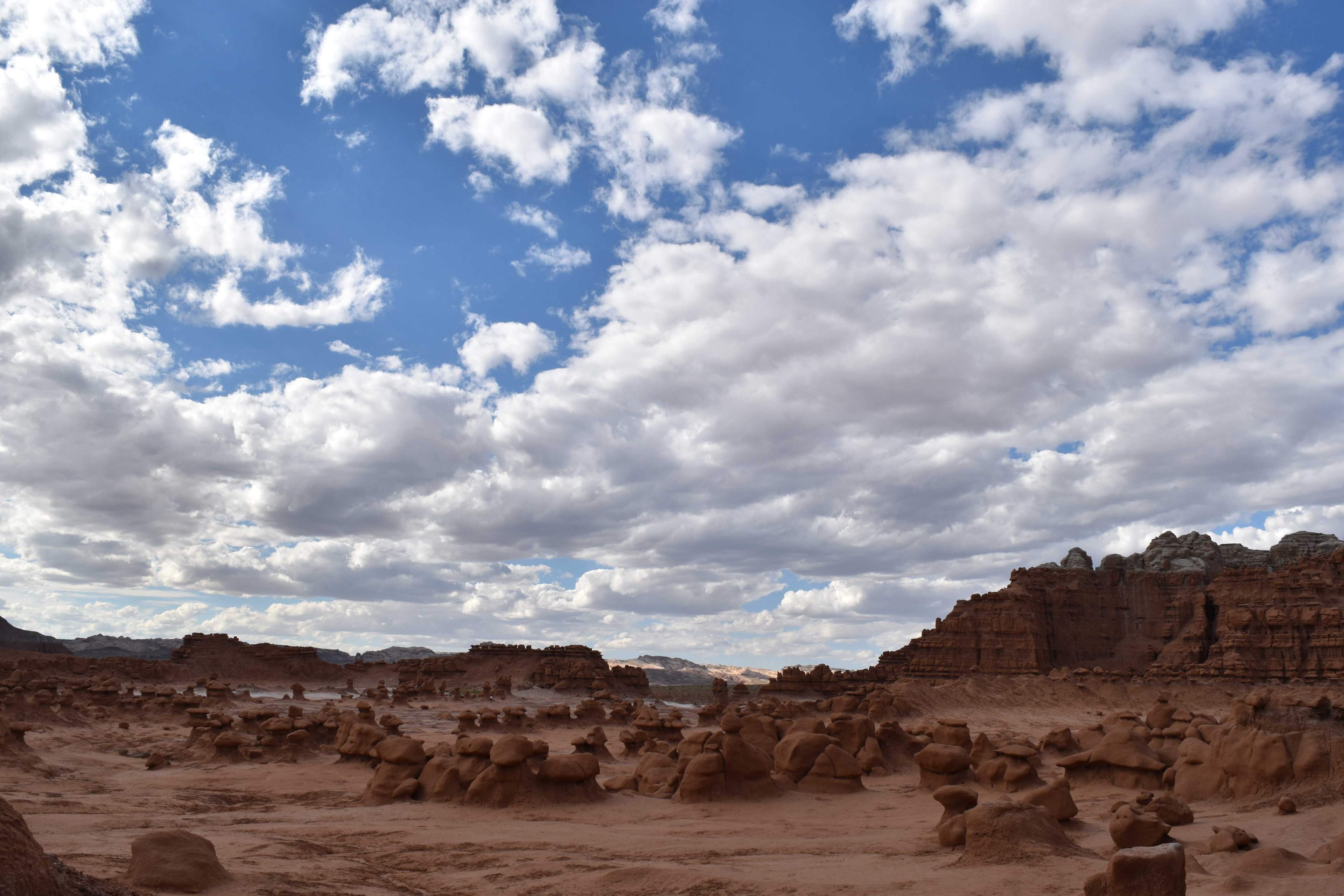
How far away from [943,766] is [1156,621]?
64302 mm

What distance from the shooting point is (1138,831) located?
10.5 metres

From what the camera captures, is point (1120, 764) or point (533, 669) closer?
point (1120, 764)

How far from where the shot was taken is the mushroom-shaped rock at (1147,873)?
734 cm

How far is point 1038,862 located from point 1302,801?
258 inches

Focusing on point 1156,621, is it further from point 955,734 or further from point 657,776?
point 657,776

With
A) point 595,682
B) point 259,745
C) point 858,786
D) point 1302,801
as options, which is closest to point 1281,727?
point 1302,801

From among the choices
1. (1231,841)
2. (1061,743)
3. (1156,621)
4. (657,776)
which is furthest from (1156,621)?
(1231,841)

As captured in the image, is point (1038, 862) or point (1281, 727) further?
point (1281, 727)

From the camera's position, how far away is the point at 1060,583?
7412 centimetres

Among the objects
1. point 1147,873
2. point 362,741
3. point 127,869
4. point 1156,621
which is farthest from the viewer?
point 1156,621

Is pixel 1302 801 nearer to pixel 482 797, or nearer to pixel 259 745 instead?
pixel 482 797

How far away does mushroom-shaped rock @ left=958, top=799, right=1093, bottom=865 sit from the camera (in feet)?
34.2

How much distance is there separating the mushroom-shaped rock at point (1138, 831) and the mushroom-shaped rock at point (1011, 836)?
0.48m

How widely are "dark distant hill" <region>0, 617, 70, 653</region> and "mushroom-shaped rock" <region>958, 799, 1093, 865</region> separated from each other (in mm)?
96861
